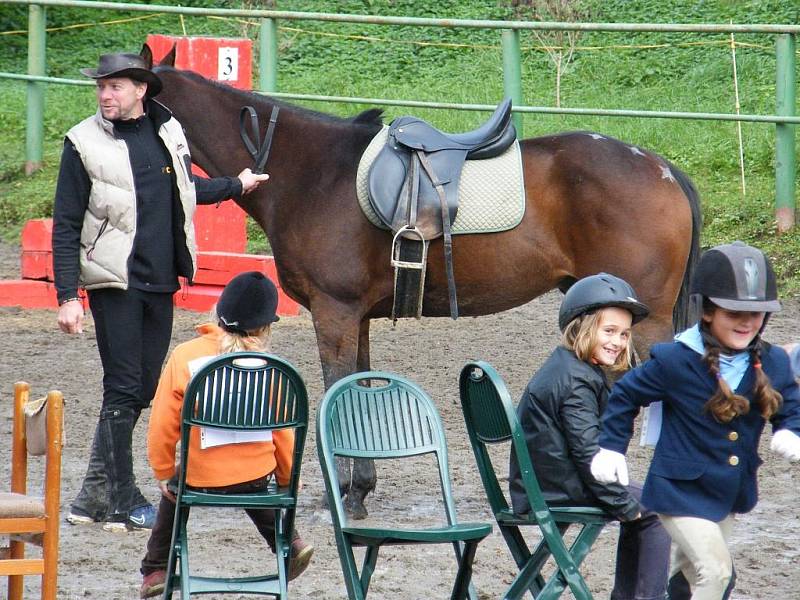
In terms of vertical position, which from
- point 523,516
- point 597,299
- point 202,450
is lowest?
point 523,516

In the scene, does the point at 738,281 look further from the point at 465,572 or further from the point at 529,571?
the point at 465,572

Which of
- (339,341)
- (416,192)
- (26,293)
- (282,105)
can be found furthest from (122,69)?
(26,293)

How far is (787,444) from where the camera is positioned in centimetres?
336

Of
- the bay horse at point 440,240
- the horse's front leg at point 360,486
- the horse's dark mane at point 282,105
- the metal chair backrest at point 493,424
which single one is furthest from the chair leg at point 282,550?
the horse's dark mane at point 282,105

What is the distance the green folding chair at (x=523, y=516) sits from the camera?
353cm

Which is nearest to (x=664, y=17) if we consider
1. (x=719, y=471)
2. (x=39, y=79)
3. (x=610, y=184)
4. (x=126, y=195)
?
(x=39, y=79)

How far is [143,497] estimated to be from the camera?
17.5 feet

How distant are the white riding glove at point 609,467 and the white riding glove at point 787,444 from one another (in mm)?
408

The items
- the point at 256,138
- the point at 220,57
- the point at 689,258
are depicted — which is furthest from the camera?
the point at 220,57

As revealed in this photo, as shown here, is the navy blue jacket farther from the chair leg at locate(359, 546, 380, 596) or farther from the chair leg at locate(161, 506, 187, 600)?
the chair leg at locate(161, 506, 187, 600)

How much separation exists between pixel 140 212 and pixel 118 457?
998 mm

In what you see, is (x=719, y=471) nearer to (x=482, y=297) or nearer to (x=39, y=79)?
(x=482, y=297)

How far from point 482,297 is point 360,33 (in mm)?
12154

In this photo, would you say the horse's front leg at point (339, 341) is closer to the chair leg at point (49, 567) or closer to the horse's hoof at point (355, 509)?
the horse's hoof at point (355, 509)
